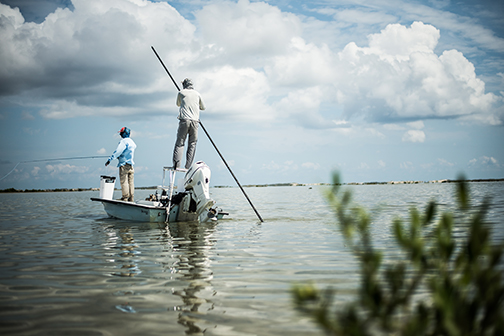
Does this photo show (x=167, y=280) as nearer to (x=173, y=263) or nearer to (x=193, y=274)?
(x=193, y=274)

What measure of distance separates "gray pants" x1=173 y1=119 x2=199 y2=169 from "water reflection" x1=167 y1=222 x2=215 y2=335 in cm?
269

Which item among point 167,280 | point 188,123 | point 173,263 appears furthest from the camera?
point 188,123

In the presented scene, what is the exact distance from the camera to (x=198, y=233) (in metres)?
9.51

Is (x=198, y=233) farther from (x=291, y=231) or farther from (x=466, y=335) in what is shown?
(x=466, y=335)

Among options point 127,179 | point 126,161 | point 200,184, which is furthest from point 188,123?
point 127,179

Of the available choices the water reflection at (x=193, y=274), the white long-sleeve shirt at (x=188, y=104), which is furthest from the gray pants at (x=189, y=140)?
the water reflection at (x=193, y=274)

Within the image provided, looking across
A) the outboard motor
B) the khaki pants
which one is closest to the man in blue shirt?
the khaki pants

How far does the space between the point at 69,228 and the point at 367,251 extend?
1109cm

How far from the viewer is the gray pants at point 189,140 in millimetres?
11664

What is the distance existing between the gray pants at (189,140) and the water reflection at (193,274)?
2689 millimetres

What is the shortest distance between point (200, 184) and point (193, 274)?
19.2ft

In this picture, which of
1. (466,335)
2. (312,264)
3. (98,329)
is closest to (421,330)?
(466,335)

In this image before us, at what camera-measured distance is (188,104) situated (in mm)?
11789

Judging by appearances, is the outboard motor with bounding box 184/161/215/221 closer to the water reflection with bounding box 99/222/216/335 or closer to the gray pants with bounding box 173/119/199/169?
the gray pants with bounding box 173/119/199/169
